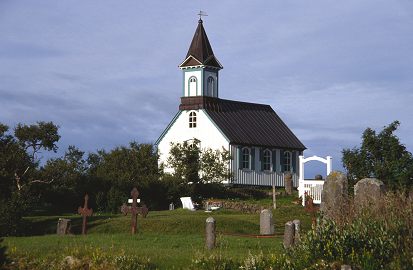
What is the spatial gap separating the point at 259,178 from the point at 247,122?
4.42m

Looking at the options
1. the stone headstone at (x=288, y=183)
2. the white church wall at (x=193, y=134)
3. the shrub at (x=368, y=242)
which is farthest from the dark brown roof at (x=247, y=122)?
the shrub at (x=368, y=242)

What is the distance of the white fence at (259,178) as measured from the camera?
66625 mm

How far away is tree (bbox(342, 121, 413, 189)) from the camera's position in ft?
143

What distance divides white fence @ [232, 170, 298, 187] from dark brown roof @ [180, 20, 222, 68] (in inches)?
336

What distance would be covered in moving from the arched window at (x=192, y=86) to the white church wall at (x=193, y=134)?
5.07 ft

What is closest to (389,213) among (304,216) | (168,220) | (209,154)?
(168,220)

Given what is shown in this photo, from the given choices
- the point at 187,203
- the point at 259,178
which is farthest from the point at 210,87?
the point at 187,203

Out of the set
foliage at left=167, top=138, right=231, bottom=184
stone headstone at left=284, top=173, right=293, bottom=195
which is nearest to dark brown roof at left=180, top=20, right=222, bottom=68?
foliage at left=167, top=138, right=231, bottom=184

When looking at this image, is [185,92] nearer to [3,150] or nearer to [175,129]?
[175,129]

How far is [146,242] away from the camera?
95.3 ft

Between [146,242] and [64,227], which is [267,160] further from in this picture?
[146,242]

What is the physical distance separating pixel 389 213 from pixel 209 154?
4253 cm

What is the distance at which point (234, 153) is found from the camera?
66125mm

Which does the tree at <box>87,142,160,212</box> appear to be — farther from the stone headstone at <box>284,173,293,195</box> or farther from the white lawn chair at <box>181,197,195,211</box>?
the stone headstone at <box>284,173,293,195</box>
